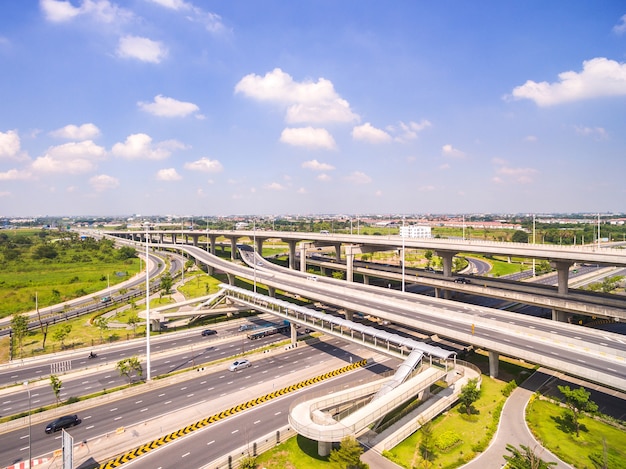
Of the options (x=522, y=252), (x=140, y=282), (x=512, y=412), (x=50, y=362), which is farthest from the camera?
(x=140, y=282)

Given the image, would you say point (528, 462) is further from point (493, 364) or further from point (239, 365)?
point (239, 365)

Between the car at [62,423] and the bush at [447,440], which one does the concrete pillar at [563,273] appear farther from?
the car at [62,423]

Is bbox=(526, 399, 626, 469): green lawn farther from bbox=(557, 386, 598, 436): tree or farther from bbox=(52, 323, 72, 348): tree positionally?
bbox=(52, 323, 72, 348): tree

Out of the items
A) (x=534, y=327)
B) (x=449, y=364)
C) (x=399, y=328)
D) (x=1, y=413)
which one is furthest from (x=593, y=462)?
(x=1, y=413)

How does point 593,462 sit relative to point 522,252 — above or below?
below

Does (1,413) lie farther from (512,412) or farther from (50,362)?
(512,412)

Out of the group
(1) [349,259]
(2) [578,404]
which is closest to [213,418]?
(2) [578,404]

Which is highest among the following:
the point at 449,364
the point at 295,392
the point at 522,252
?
the point at 522,252
